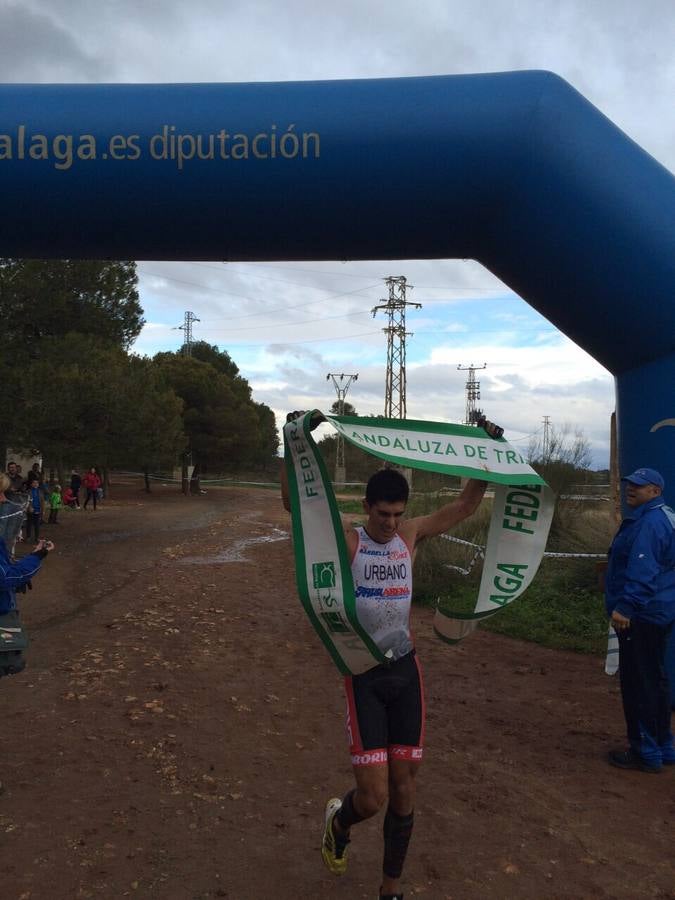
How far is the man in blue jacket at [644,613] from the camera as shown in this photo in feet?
14.0

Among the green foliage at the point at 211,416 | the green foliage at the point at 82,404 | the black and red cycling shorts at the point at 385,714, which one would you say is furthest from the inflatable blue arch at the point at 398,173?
the green foliage at the point at 211,416

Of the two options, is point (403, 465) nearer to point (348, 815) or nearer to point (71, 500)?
point (348, 815)

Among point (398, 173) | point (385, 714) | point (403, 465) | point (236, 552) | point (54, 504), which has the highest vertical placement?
point (398, 173)

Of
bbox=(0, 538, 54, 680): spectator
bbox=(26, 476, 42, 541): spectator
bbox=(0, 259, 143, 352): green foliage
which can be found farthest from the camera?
bbox=(0, 259, 143, 352): green foliage

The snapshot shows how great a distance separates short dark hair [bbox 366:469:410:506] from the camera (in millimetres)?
3107

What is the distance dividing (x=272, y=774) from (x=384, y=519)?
210cm

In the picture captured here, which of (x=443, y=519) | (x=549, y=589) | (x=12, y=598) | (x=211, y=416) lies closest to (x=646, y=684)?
(x=443, y=519)

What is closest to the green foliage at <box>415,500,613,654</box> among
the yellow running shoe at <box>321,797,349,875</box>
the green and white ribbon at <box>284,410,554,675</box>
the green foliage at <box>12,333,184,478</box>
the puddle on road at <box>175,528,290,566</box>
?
the puddle on road at <box>175,528,290,566</box>

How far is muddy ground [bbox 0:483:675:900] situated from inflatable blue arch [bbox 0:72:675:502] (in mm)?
2150

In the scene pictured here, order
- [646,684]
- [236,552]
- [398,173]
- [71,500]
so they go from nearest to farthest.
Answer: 1. [646,684]
2. [398,173]
3. [236,552]
4. [71,500]

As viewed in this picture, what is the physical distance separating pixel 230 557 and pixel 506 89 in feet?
33.9

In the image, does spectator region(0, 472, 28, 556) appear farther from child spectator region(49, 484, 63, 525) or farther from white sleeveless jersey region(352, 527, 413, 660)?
child spectator region(49, 484, 63, 525)

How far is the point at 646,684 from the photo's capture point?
4.39 m

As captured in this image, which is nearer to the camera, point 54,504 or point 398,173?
point 398,173
